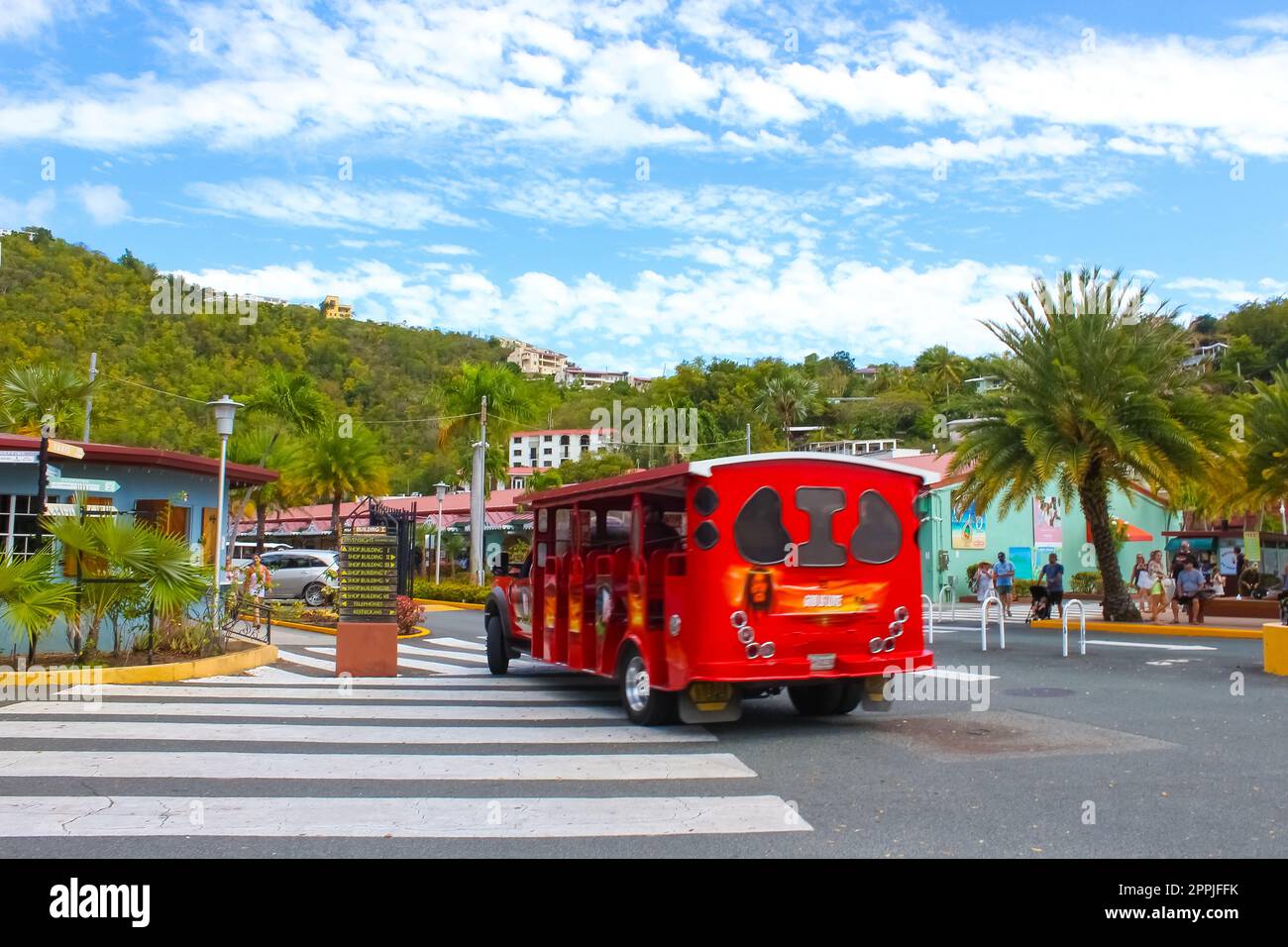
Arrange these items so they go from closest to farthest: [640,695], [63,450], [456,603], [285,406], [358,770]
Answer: [358,770] < [640,695] < [63,450] < [456,603] < [285,406]

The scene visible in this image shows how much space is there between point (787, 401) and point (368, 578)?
199ft

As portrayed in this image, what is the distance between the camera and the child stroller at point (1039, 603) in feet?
80.8

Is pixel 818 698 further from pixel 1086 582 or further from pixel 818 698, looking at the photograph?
pixel 1086 582

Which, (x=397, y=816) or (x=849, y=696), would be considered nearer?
(x=397, y=816)

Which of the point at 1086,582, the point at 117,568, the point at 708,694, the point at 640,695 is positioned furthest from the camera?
the point at 1086,582

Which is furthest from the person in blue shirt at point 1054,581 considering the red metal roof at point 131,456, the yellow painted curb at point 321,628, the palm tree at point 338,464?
the palm tree at point 338,464

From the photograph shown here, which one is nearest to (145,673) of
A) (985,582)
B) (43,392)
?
(43,392)

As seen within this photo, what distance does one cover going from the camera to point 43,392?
2044 centimetres

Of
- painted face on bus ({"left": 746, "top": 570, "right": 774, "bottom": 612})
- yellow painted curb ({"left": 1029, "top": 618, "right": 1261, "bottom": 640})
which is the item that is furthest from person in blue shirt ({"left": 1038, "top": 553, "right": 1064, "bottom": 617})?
painted face on bus ({"left": 746, "top": 570, "right": 774, "bottom": 612})

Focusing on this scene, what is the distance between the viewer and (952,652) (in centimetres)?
1842

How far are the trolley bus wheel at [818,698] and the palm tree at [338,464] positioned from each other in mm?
30946
